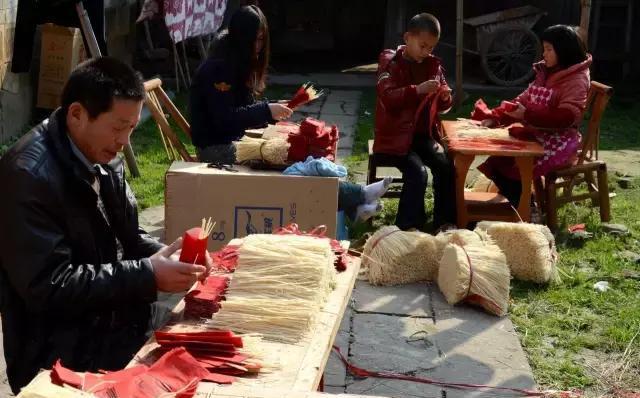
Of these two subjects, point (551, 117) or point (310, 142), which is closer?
point (310, 142)

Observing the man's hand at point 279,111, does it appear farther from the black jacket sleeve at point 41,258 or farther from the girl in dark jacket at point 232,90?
the black jacket sleeve at point 41,258

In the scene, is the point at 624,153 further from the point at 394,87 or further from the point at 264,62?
the point at 264,62

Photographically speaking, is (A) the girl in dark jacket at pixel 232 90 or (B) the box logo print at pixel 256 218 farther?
(A) the girl in dark jacket at pixel 232 90

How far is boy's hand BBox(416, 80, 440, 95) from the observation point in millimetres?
6242

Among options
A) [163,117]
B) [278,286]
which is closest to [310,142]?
[163,117]

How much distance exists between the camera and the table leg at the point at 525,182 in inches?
249

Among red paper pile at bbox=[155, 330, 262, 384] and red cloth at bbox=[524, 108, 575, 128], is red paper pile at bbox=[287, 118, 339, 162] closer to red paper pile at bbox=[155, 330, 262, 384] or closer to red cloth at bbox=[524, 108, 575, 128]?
red cloth at bbox=[524, 108, 575, 128]

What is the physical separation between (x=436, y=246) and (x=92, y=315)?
10.2ft

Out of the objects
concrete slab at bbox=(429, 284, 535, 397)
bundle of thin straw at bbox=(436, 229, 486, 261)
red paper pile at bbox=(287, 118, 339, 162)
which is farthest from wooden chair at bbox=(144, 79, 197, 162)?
concrete slab at bbox=(429, 284, 535, 397)

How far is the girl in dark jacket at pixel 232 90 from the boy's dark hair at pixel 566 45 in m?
2.09

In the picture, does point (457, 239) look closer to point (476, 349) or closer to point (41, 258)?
point (476, 349)

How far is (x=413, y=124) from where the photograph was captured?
21.2 feet

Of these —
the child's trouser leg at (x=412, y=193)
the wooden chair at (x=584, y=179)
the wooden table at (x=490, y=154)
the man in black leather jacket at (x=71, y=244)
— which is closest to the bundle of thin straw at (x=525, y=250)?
the wooden table at (x=490, y=154)

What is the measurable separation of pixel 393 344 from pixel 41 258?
8.39ft
